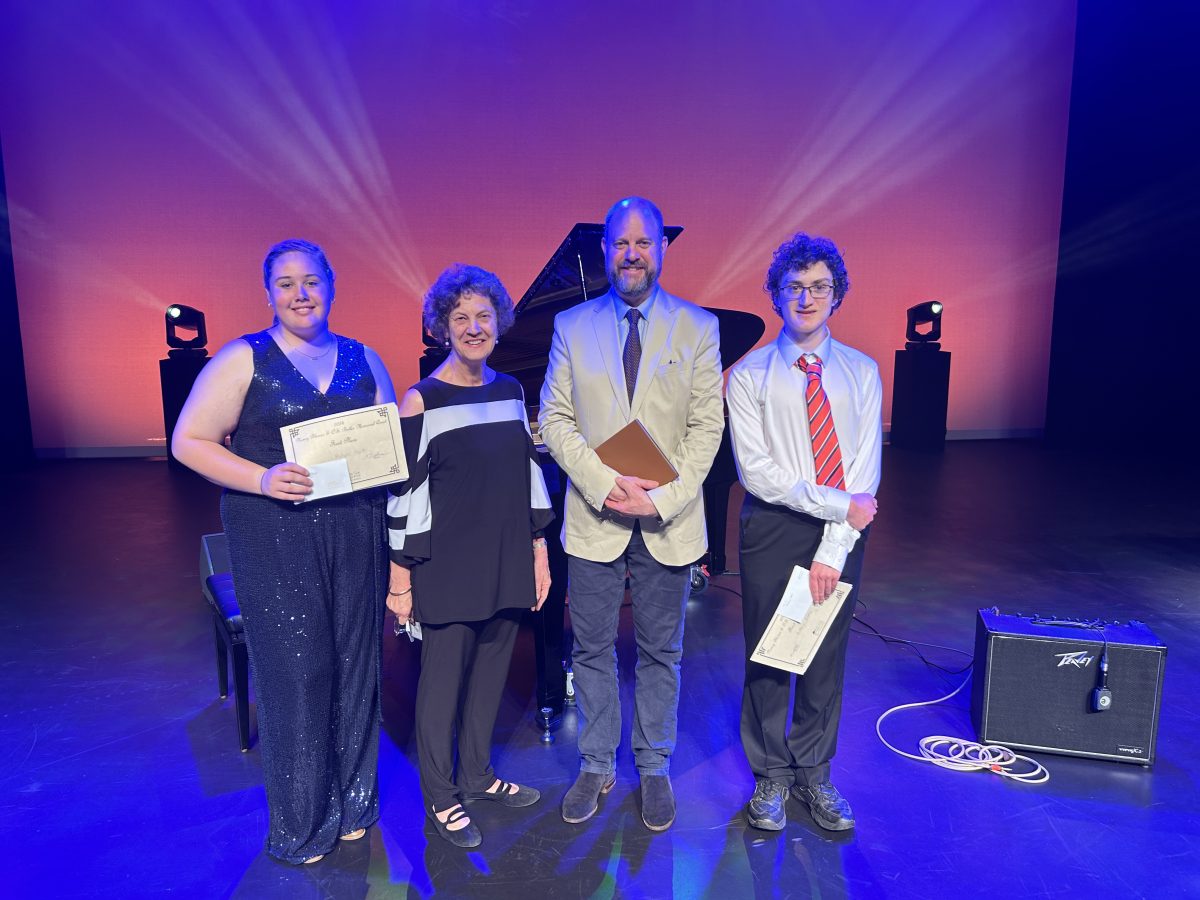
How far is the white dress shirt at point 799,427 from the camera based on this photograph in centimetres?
214

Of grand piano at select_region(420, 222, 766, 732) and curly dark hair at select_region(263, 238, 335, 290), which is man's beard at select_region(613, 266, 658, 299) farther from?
curly dark hair at select_region(263, 238, 335, 290)

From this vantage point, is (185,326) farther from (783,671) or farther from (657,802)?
(783,671)

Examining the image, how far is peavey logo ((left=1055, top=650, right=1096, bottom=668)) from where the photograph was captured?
2.59m

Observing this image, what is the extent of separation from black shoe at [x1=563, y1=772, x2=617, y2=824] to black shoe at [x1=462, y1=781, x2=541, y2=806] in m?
0.11

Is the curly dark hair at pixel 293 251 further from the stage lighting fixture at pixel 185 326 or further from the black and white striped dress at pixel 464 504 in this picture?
the stage lighting fixture at pixel 185 326

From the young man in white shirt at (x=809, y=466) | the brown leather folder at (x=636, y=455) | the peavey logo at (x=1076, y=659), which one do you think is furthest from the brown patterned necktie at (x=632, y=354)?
the peavey logo at (x=1076, y=659)

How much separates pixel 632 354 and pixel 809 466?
1.91ft

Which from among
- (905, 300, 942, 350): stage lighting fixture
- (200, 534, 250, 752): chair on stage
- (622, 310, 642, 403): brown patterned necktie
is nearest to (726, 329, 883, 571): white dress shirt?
(622, 310, 642, 403): brown patterned necktie

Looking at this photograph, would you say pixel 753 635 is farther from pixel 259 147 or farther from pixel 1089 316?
pixel 1089 316

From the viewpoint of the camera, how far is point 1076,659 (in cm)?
260

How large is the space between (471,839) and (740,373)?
148 cm

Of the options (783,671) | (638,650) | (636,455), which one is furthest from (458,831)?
(636,455)

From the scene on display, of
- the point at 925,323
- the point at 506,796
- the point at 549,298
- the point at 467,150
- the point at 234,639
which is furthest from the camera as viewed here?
the point at 925,323

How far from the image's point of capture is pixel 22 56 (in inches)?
289
